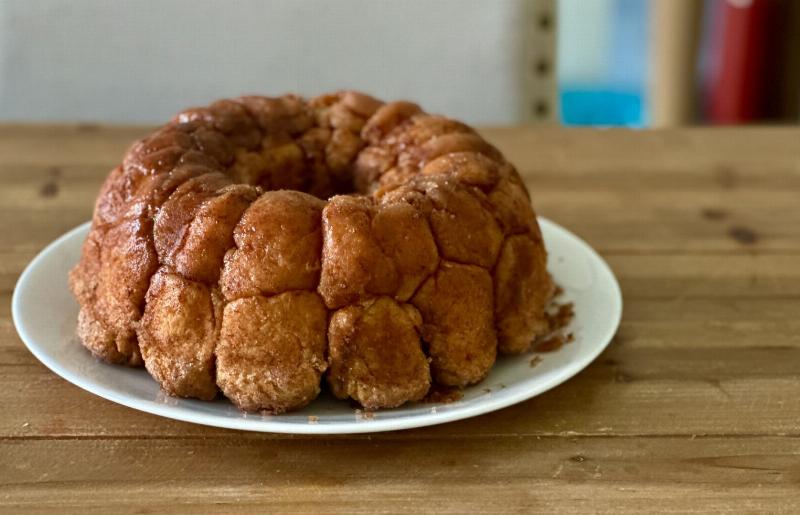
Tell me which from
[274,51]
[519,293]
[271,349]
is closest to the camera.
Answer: [271,349]

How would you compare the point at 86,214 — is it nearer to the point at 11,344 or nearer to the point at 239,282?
the point at 11,344

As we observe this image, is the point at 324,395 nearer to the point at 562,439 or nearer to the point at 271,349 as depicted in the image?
the point at 271,349

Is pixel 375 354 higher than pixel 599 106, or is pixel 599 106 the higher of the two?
pixel 375 354

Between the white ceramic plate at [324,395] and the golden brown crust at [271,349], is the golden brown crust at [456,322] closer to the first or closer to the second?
the white ceramic plate at [324,395]

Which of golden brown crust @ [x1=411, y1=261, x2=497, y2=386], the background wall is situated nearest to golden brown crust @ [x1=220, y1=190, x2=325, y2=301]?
golden brown crust @ [x1=411, y1=261, x2=497, y2=386]

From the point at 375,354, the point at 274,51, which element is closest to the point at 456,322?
the point at 375,354

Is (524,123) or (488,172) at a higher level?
(488,172)

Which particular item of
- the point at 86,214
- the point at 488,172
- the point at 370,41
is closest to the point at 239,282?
the point at 488,172
